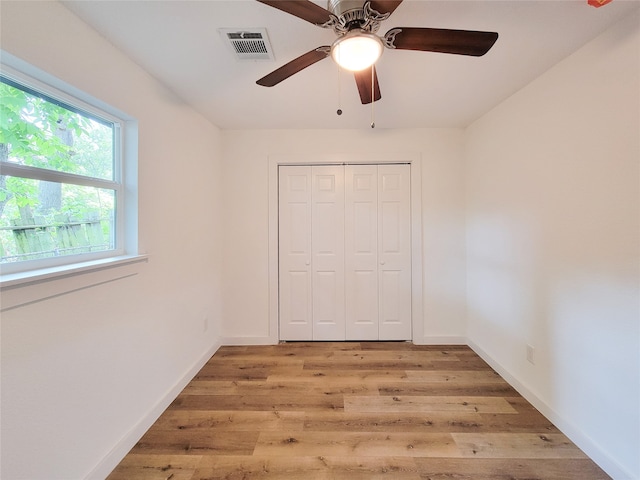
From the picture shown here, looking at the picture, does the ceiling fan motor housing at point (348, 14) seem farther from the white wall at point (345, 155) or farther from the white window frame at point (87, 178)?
the white wall at point (345, 155)

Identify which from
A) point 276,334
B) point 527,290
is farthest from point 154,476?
point 527,290

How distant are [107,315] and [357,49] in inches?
71.4

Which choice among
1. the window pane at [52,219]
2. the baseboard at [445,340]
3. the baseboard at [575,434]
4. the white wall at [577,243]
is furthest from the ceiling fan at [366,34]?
the baseboard at [445,340]

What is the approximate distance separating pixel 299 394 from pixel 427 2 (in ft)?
8.22

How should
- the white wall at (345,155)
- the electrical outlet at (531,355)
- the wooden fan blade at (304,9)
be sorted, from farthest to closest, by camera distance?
the white wall at (345,155) → the electrical outlet at (531,355) → the wooden fan blade at (304,9)

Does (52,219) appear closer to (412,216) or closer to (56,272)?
(56,272)

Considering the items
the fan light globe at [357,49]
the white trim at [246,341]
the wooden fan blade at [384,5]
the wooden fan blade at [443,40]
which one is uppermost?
the wooden fan blade at [384,5]

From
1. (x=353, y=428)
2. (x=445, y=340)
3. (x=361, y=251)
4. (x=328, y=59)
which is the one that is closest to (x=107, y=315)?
(x=353, y=428)

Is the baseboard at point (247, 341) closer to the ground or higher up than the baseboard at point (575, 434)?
higher up

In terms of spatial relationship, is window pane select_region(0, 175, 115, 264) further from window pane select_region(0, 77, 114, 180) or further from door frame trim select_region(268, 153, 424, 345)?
door frame trim select_region(268, 153, 424, 345)

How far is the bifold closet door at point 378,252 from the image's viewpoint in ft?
9.11

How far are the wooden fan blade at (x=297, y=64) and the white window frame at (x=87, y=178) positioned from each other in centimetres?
93

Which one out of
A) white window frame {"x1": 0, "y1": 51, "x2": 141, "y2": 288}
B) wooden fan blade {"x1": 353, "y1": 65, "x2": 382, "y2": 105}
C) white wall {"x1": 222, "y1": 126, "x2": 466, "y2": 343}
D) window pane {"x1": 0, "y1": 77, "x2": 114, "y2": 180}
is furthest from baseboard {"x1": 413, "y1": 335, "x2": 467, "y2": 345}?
window pane {"x1": 0, "y1": 77, "x2": 114, "y2": 180}

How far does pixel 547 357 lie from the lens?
172 centimetres
